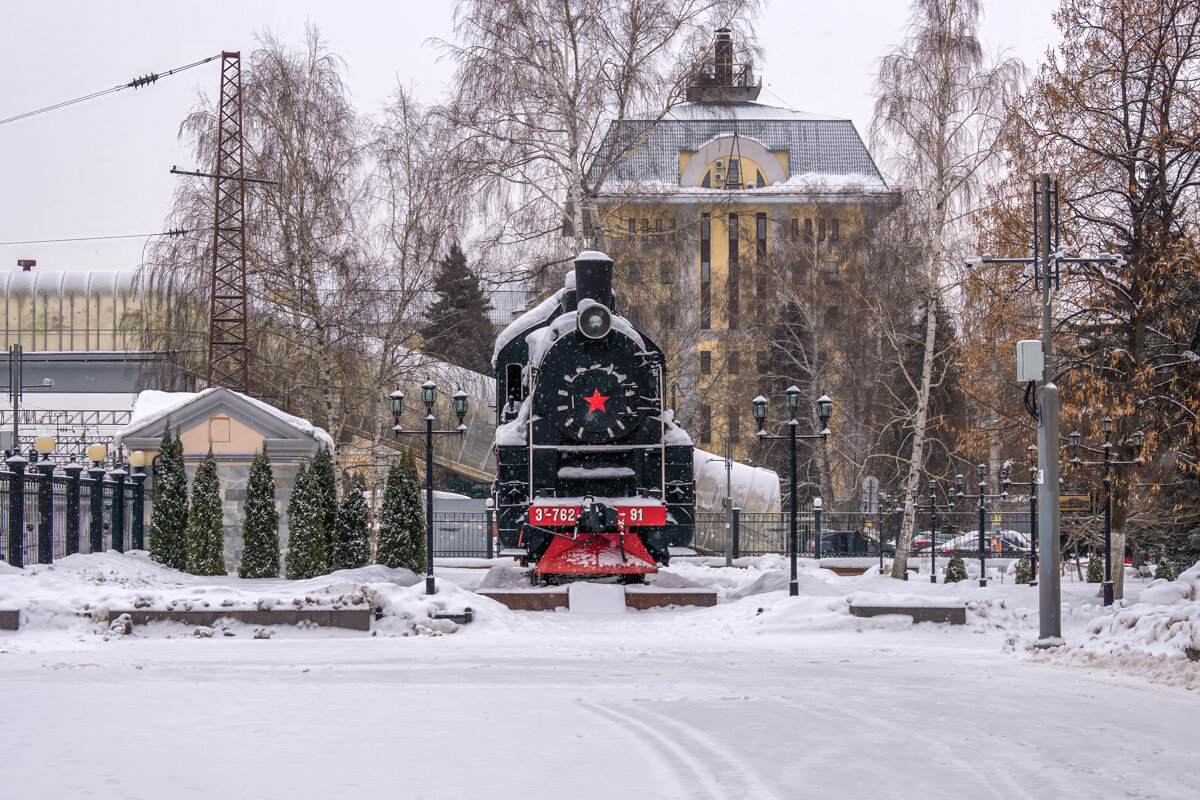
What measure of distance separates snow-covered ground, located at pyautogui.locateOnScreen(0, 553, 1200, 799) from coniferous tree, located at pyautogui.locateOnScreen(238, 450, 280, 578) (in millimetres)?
4934

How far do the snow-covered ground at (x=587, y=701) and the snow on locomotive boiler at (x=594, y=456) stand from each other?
1597 mm

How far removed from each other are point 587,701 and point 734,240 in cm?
5116

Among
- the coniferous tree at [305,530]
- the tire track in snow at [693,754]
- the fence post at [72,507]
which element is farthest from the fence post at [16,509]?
the tire track in snow at [693,754]

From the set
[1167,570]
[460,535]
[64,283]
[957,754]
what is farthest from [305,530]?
[64,283]

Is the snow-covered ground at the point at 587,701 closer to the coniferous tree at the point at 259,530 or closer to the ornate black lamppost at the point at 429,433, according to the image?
the ornate black lamppost at the point at 429,433

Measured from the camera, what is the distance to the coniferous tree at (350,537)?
77.3ft

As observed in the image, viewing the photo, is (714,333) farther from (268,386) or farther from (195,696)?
(195,696)

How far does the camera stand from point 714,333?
144ft

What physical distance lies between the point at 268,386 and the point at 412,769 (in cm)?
2565

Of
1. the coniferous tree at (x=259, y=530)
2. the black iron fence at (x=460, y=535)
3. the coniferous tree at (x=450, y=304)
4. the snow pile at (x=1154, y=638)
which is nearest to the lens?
the snow pile at (x=1154, y=638)

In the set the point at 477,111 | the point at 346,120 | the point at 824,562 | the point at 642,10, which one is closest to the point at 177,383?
the point at 346,120

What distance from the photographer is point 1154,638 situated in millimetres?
12352

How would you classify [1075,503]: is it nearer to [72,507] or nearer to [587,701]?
[587,701]

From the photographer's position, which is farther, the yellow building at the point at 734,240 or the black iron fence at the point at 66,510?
the yellow building at the point at 734,240
